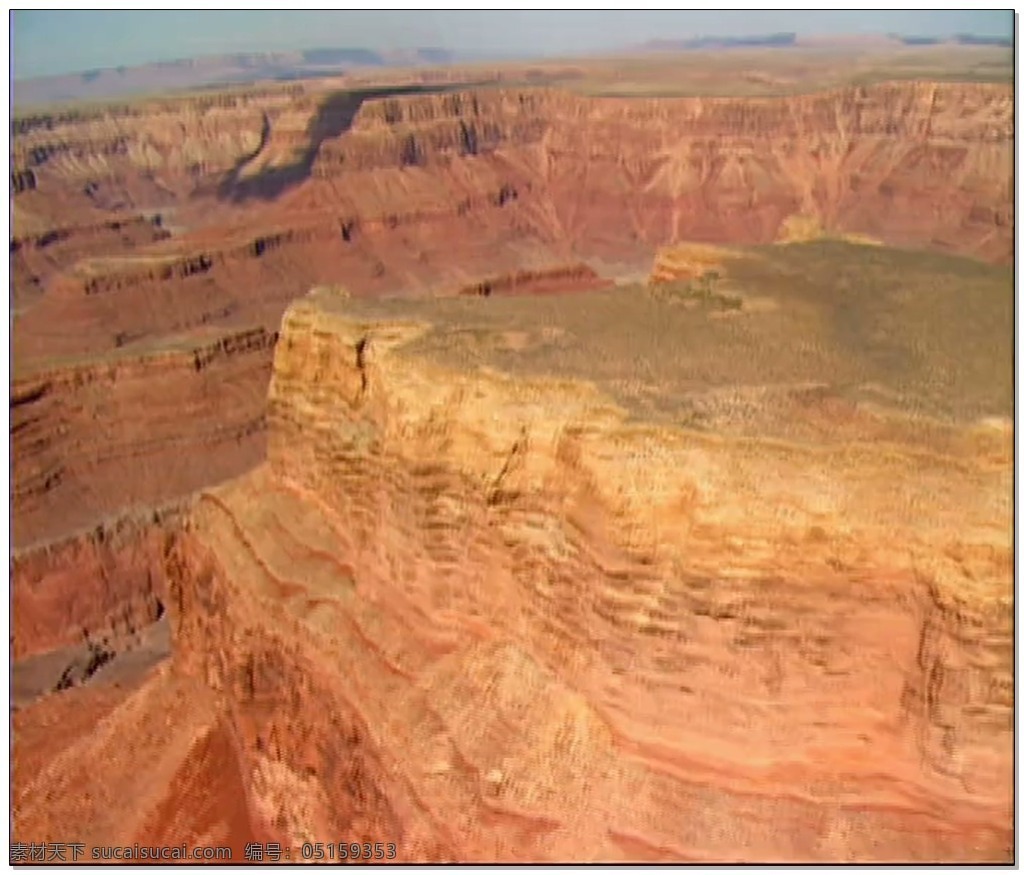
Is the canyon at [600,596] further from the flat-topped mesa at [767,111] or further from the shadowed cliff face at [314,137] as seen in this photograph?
the shadowed cliff face at [314,137]

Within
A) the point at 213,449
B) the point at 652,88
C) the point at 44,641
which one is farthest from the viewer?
the point at 652,88

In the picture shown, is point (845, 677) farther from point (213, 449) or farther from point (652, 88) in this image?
point (652, 88)

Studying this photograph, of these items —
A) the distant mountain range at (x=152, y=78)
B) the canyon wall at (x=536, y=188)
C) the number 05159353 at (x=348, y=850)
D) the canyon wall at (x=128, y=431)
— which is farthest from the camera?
the distant mountain range at (x=152, y=78)

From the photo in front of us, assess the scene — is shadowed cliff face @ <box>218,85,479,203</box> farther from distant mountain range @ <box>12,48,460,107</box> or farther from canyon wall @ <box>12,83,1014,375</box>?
distant mountain range @ <box>12,48,460,107</box>

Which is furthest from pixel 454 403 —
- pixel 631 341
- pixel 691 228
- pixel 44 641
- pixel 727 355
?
pixel 691 228

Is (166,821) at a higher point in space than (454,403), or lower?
lower

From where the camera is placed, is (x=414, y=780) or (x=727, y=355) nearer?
(x=414, y=780)

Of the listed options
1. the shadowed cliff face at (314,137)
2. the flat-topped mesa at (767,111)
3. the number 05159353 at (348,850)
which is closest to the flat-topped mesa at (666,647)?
the number 05159353 at (348,850)

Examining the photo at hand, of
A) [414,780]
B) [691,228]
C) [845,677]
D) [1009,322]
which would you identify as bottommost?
[691,228]
